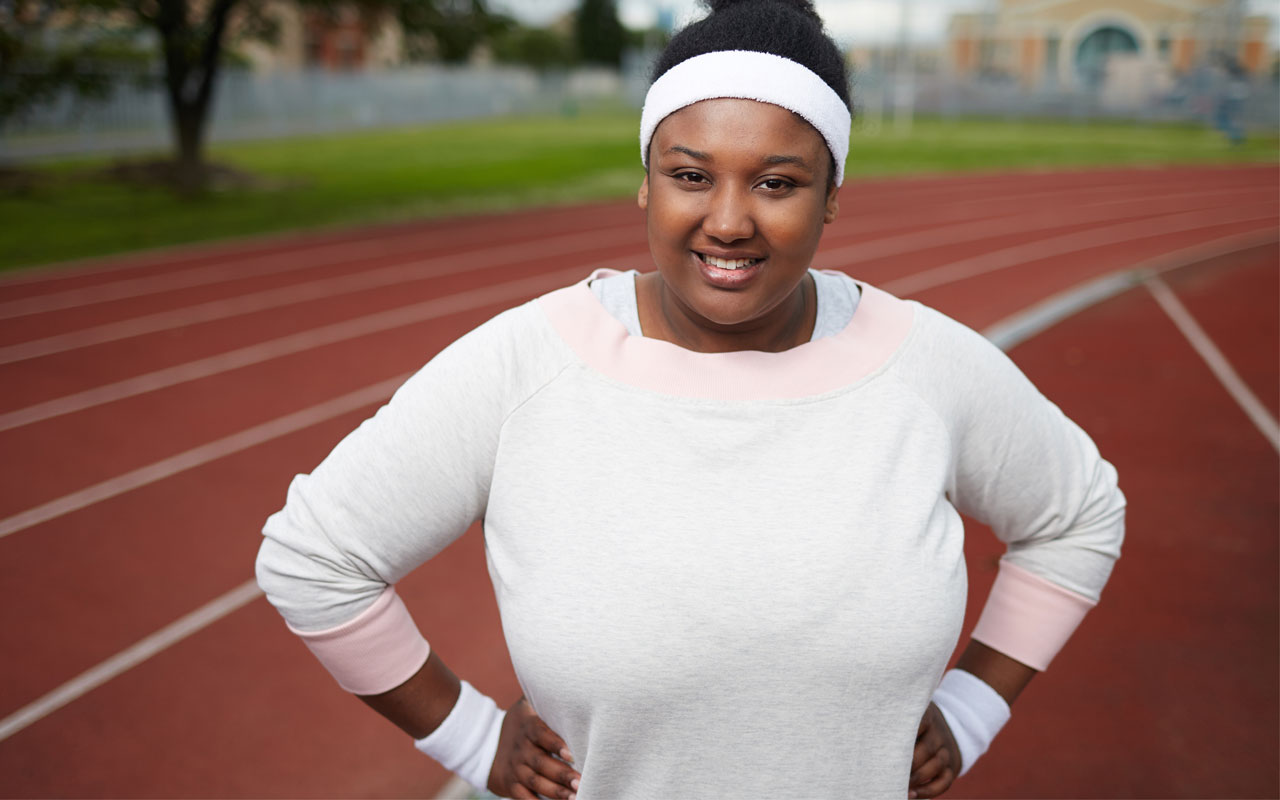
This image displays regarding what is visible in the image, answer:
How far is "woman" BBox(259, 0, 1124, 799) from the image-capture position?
1.33 meters

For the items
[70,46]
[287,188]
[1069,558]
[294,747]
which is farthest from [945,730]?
[70,46]

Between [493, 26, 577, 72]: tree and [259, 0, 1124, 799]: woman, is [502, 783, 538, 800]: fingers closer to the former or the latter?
[259, 0, 1124, 799]: woman

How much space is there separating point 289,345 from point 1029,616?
639 centimetres

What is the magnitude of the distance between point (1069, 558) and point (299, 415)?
4951 mm

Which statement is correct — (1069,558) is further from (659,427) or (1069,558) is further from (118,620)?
(118,620)

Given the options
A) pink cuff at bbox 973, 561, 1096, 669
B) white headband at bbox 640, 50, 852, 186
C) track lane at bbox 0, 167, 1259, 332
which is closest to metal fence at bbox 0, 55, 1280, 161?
track lane at bbox 0, 167, 1259, 332

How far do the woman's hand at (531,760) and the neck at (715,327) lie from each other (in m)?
0.53

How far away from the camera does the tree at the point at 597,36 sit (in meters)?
63.7

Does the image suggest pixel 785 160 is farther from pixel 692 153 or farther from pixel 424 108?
pixel 424 108

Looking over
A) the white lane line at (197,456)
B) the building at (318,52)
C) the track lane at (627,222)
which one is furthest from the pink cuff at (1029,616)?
the building at (318,52)

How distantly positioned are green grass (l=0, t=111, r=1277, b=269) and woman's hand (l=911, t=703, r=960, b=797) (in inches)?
405

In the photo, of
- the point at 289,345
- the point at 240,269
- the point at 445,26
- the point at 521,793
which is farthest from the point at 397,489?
the point at 445,26

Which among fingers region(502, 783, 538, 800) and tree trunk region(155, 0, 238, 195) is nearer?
fingers region(502, 783, 538, 800)

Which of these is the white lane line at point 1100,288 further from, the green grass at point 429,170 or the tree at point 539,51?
the tree at point 539,51
